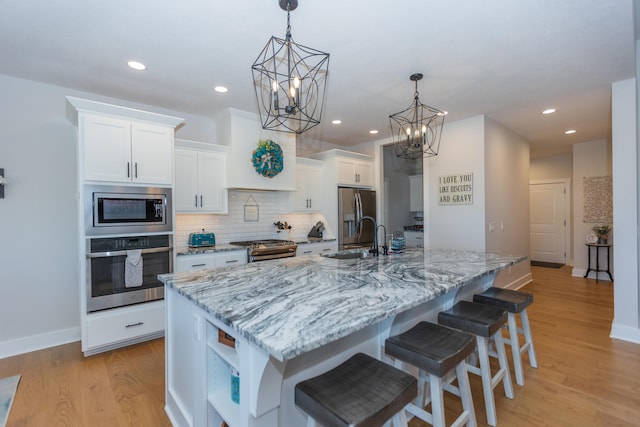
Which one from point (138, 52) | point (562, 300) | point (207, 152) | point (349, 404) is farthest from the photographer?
point (562, 300)

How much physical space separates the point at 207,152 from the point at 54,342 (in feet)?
8.27

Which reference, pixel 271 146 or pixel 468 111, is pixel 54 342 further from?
pixel 468 111

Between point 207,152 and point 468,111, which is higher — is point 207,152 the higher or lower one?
the lower one

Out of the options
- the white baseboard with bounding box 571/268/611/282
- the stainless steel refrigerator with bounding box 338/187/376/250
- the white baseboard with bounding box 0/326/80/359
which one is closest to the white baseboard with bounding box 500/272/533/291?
the white baseboard with bounding box 571/268/611/282

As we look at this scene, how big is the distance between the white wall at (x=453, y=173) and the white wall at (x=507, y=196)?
0.36 ft

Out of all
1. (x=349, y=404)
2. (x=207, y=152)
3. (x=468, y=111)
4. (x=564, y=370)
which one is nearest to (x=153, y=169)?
(x=207, y=152)

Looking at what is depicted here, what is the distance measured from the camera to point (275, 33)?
7.34 feet

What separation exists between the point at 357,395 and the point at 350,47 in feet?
7.68

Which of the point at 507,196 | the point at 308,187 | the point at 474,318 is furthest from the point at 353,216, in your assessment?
the point at 474,318

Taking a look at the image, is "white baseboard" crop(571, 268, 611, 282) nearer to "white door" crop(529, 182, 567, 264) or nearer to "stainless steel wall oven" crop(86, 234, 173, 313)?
"white door" crop(529, 182, 567, 264)

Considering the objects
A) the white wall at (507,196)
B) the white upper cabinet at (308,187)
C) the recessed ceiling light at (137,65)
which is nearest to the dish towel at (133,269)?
the recessed ceiling light at (137,65)

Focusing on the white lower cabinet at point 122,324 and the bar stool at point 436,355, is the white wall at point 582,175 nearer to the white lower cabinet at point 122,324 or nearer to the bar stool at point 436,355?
the bar stool at point 436,355

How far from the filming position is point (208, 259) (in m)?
3.54

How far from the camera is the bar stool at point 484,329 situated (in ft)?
6.31
